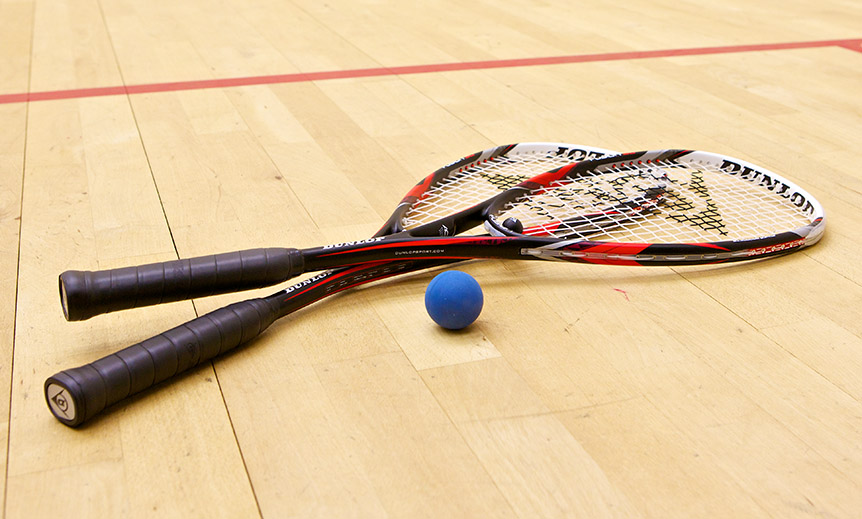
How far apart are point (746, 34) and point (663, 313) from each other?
2624 millimetres

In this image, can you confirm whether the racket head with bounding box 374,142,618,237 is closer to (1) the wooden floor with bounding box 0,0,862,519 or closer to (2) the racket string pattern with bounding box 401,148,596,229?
(2) the racket string pattern with bounding box 401,148,596,229

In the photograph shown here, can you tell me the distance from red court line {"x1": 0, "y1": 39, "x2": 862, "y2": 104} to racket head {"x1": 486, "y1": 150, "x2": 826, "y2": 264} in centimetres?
120

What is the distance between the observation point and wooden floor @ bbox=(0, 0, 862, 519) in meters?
1.01

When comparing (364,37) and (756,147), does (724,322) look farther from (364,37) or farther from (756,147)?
(364,37)

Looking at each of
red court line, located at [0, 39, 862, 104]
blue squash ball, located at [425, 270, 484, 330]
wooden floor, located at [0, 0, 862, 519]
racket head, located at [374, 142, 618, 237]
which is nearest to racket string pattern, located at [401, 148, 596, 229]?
racket head, located at [374, 142, 618, 237]

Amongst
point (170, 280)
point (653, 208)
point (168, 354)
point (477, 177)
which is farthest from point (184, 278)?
point (653, 208)

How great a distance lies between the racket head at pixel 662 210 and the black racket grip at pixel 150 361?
0.50m

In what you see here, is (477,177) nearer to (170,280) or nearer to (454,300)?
(454,300)

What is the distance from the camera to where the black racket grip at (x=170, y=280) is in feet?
3.68

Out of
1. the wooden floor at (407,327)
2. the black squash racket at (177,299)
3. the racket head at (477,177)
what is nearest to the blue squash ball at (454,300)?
the wooden floor at (407,327)

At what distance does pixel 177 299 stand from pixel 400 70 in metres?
1.84

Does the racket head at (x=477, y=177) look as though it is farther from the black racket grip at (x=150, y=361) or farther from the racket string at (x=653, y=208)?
the black racket grip at (x=150, y=361)

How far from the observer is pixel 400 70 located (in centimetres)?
287

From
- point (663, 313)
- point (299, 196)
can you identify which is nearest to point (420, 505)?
point (663, 313)
